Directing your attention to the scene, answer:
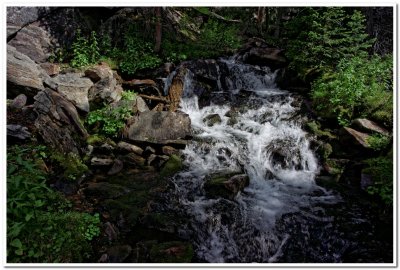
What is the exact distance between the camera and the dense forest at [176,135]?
4.26 meters

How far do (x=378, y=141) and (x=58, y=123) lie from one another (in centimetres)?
653

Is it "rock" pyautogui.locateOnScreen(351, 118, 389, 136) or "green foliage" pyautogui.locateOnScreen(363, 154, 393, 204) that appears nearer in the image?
"green foliage" pyautogui.locateOnScreen(363, 154, 393, 204)

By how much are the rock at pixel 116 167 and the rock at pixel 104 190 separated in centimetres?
49

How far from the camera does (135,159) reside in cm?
659

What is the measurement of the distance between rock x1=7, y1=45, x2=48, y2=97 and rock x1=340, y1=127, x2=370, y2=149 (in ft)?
22.5

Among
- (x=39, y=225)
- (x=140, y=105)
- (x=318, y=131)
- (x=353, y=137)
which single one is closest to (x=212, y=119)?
(x=140, y=105)

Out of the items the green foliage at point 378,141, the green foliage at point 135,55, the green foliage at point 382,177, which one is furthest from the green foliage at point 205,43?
the green foliage at point 382,177

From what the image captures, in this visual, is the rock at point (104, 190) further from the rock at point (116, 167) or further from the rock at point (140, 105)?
the rock at point (140, 105)

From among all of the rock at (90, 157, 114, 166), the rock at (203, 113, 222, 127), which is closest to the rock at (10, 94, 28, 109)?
the rock at (90, 157, 114, 166)

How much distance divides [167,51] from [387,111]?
713 centimetres

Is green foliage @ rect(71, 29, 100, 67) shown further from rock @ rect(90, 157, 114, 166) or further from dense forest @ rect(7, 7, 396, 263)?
rock @ rect(90, 157, 114, 166)

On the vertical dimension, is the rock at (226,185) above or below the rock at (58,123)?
below

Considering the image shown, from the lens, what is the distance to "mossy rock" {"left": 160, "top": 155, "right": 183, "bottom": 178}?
20.7 feet

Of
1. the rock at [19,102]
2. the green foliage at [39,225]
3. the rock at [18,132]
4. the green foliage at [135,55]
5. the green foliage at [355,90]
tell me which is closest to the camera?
the green foliage at [39,225]
